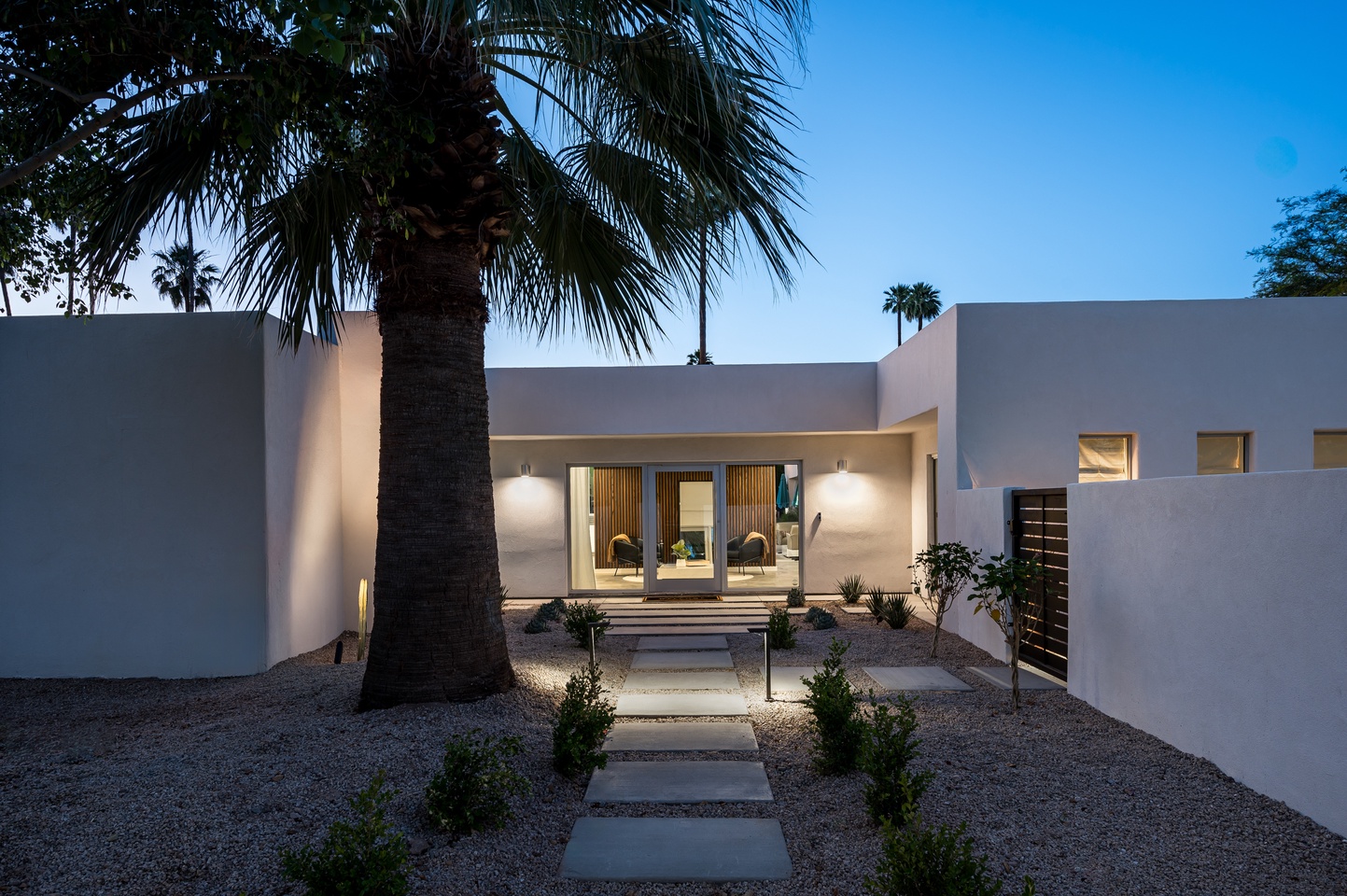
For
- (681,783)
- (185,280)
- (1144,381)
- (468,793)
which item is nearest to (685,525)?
(1144,381)

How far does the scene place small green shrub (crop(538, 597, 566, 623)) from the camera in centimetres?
960

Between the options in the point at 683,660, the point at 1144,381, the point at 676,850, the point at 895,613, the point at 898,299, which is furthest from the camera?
the point at 898,299

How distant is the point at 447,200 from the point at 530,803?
3586mm

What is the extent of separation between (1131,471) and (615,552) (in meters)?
6.85

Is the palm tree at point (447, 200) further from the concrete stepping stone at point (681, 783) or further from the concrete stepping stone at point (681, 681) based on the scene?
the concrete stepping stone at point (681, 681)

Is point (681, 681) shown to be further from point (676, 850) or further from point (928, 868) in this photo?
point (928, 868)

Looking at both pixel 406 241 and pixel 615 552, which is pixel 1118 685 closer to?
pixel 406 241

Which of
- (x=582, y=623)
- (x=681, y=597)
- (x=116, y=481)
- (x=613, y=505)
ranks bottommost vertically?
(x=681, y=597)

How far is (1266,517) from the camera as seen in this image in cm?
370

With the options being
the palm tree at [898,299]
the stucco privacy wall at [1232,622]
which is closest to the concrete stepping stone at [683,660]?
the stucco privacy wall at [1232,622]

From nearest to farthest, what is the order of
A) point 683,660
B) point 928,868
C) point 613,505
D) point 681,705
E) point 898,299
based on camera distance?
point 928,868 < point 681,705 < point 683,660 < point 613,505 < point 898,299

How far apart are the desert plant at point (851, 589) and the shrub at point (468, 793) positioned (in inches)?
314

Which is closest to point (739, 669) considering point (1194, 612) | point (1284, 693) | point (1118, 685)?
point (1118, 685)

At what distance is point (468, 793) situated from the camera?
3369 millimetres
